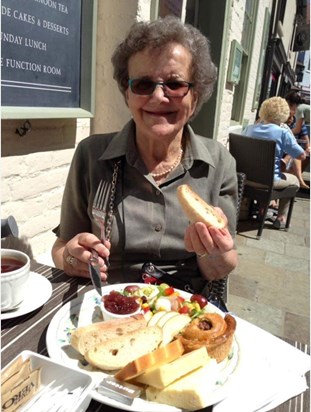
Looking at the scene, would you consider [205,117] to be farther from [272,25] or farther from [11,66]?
[272,25]

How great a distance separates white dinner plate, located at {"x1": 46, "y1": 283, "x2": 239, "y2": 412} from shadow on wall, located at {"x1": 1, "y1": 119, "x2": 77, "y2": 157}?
90 cm

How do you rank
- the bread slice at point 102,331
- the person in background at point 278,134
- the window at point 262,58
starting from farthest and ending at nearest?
the window at point 262,58
the person in background at point 278,134
the bread slice at point 102,331

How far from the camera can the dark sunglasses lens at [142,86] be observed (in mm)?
1492

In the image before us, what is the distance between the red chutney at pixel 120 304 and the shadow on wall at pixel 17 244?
0.83 metres

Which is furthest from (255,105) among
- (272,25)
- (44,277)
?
(44,277)

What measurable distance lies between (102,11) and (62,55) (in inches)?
27.0

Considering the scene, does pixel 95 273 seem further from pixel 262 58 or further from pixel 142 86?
pixel 262 58

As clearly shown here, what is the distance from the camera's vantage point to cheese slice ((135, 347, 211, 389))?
767 millimetres

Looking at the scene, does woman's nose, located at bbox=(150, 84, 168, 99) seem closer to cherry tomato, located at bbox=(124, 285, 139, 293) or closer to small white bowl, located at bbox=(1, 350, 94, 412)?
cherry tomato, located at bbox=(124, 285, 139, 293)

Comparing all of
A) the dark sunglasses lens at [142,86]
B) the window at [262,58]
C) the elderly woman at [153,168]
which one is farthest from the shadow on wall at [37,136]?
the window at [262,58]

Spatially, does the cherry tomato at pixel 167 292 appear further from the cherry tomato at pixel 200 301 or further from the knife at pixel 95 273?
the knife at pixel 95 273

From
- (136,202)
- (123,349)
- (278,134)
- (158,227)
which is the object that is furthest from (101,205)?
(278,134)

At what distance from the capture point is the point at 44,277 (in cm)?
123

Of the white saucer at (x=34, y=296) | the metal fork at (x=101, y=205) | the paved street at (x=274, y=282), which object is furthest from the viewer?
the paved street at (x=274, y=282)
